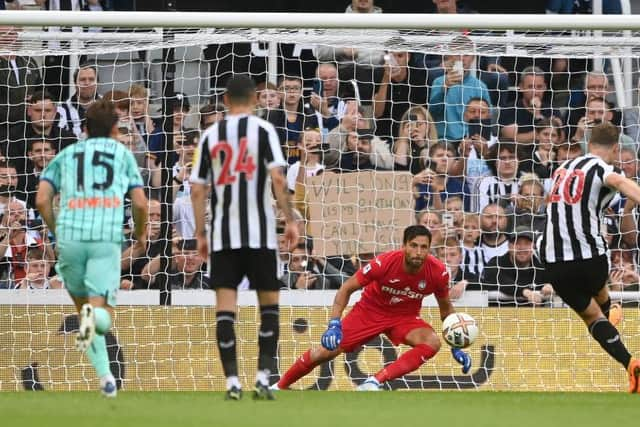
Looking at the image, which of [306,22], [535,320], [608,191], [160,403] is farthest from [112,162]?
[535,320]

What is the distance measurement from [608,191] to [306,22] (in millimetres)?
2893

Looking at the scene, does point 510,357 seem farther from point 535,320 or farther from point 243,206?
point 243,206

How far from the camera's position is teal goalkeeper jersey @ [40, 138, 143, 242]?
8.78m

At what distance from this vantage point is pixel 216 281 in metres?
8.56

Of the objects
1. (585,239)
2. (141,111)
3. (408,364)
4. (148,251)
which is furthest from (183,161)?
(585,239)

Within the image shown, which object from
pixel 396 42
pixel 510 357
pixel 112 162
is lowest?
pixel 510 357

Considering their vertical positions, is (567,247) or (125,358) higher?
(567,247)

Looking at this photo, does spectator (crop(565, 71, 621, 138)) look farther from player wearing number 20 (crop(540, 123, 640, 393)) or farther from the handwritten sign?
player wearing number 20 (crop(540, 123, 640, 393))

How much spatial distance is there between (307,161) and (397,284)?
1935 mm

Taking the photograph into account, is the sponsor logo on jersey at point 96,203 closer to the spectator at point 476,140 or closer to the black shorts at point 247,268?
the black shorts at point 247,268

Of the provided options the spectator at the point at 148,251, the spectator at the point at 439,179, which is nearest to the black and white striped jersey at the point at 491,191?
the spectator at the point at 439,179

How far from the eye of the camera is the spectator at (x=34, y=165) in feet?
42.1

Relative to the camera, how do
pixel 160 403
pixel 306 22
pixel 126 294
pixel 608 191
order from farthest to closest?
pixel 126 294 < pixel 306 22 < pixel 608 191 < pixel 160 403

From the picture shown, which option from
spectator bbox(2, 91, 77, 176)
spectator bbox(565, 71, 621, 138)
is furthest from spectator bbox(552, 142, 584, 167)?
spectator bbox(2, 91, 77, 176)
